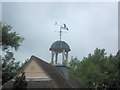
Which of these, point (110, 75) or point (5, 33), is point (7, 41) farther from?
point (110, 75)

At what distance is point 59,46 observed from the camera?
2434 cm

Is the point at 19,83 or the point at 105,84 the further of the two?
the point at 105,84

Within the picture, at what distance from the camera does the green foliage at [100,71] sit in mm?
36812

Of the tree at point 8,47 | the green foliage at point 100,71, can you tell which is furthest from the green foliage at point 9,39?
the green foliage at point 100,71

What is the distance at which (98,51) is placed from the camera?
4606 cm

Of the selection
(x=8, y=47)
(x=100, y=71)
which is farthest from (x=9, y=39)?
(x=100, y=71)

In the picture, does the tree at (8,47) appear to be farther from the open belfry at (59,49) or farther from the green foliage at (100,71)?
the green foliage at (100,71)

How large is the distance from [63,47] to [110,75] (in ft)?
58.3

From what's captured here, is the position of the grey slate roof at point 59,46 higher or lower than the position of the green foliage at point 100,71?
higher

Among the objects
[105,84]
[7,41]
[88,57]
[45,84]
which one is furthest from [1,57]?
[88,57]

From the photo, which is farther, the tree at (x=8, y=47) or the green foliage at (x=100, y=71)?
the green foliage at (x=100, y=71)

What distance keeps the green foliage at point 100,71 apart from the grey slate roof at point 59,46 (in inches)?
507

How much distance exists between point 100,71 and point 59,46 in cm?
1754

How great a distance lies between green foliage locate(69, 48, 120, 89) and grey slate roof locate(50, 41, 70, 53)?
42.2 feet
